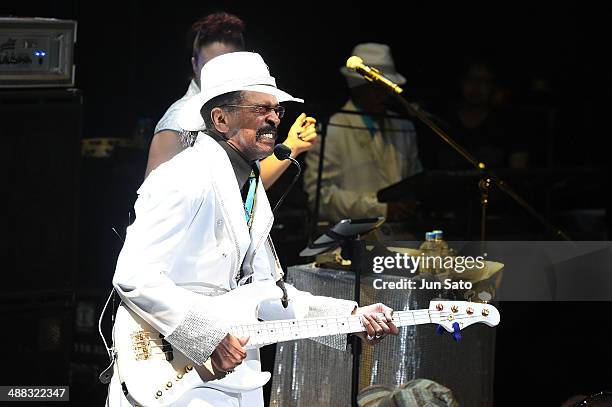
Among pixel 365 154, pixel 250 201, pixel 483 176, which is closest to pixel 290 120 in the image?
pixel 365 154

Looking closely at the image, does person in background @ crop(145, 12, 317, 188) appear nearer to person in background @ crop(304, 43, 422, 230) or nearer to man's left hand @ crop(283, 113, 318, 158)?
man's left hand @ crop(283, 113, 318, 158)

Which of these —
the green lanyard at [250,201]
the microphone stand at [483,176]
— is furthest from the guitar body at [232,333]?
the microphone stand at [483,176]

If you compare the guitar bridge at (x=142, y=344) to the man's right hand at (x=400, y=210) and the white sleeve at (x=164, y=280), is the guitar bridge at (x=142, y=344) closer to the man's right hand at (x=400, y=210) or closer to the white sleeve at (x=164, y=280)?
the white sleeve at (x=164, y=280)

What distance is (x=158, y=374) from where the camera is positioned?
4.21m

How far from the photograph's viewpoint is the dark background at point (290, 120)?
221 inches

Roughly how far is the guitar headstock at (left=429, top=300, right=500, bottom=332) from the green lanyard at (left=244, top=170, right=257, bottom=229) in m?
0.75

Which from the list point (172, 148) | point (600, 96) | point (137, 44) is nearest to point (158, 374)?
point (172, 148)

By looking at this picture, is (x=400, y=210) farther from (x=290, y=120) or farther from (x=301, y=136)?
(x=301, y=136)

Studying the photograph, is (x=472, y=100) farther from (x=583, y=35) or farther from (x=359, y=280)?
(x=359, y=280)

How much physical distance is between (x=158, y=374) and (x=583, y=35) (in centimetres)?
487

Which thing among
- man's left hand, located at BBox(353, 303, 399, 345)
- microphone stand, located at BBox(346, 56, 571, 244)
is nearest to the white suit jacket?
man's left hand, located at BBox(353, 303, 399, 345)

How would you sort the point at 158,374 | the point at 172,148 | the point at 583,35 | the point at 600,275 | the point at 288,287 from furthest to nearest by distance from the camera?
the point at 583,35 < the point at 600,275 < the point at 172,148 < the point at 288,287 < the point at 158,374

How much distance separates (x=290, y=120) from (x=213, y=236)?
9.56 feet

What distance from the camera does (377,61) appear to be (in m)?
7.04
